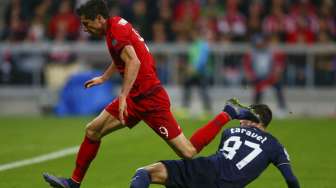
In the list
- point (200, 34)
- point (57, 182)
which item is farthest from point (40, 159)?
point (200, 34)

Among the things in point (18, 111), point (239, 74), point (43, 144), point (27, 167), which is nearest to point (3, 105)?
point (18, 111)

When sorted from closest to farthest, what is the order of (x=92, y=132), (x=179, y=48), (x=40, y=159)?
1. (x=92, y=132)
2. (x=40, y=159)
3. (x=179, y=48)

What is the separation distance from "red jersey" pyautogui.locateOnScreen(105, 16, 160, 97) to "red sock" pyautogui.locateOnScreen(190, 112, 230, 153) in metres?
0.69

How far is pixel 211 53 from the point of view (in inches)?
960

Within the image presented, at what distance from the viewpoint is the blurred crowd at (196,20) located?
979 inches

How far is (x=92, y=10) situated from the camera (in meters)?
9.44

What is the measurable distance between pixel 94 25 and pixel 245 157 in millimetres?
2024

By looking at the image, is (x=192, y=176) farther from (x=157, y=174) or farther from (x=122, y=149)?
(x=122, y=149)

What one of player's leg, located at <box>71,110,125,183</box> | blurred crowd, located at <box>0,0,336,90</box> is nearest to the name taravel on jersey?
player's leg, located at <box>71,110,125,183</box>

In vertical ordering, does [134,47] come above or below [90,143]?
above

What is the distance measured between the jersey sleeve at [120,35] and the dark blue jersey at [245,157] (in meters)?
1.40

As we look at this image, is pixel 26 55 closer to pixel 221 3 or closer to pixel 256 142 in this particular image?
pixel 221 3

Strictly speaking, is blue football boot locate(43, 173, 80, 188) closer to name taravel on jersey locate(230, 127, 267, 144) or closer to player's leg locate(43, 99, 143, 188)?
player's leg locate(43, 99, 143, 188)

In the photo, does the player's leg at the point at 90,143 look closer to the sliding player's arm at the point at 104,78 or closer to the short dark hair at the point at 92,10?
the sliding player's arm at the point at 104,78
